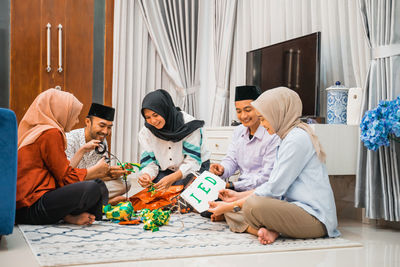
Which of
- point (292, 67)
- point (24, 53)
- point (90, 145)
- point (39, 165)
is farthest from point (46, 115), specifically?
point (24, 53)

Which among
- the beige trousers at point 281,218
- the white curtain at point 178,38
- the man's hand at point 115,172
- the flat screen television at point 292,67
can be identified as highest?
the white curtain at point 178,38

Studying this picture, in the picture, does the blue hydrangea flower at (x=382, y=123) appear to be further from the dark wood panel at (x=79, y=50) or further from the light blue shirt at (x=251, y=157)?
the dark wood panel at (x=79, y=50)

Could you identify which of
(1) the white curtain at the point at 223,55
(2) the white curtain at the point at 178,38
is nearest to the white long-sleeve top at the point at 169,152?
(1) the white curtain at the point at 223,55

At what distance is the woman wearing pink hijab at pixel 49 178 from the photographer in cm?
242

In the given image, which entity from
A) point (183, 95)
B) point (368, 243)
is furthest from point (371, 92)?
point (183, 95)

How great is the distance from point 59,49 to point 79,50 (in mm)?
251

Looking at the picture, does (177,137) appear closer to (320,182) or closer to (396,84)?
(320,182)

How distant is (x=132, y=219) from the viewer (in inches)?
111

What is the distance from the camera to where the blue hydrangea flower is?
2404mm

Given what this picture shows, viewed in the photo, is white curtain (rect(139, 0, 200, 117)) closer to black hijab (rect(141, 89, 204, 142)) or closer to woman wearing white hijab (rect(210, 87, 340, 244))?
black hijab (rect(141, 89, 204, 142))

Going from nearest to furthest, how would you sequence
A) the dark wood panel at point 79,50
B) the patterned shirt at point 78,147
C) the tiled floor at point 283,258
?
the tiled floor at point 283,258
the patterned shirt at point 78,147
the dark wood panel at point 79,50

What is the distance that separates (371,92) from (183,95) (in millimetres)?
3157

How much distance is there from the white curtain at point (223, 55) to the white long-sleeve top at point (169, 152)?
1795 mm

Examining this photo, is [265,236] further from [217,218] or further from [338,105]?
[338,105]
